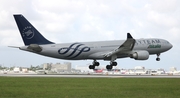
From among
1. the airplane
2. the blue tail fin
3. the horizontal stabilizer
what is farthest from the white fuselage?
the blue tail fin

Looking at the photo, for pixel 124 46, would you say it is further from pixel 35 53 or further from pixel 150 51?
pixel 35 53

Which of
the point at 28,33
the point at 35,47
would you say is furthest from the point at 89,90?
the point at 28,33

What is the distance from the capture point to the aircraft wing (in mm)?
62166

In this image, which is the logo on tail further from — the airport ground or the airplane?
the airport ground

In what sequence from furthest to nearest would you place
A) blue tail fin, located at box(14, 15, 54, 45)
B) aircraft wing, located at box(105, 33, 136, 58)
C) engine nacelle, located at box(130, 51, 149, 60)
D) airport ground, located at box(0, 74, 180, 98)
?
engine nacelle, located at box(130, 51, 149, 60)
aircraft wing, located at box(105, 33, 136, 58)
blue tail fin, located at box(14, 15, 54, 45)
airport ground, located at box(0, 74, 180, 98)

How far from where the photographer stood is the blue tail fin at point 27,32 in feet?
202

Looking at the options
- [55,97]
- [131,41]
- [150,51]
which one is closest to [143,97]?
[55,97]

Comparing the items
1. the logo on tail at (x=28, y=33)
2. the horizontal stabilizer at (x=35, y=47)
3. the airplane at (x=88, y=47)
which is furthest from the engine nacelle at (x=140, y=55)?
the logo on tail at (x=28, y=33)

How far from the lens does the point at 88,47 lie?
2539 inches

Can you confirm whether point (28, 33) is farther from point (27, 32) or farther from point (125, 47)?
point (125, 47)

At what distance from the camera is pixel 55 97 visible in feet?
72.3

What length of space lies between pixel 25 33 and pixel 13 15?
3747mm

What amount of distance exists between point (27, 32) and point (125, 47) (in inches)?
661

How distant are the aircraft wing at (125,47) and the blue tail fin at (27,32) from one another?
1222 centimetres
